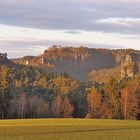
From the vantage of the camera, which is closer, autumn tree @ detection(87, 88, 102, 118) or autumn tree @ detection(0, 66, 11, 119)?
autumn tree @ detection(87, 88, 102, 118)

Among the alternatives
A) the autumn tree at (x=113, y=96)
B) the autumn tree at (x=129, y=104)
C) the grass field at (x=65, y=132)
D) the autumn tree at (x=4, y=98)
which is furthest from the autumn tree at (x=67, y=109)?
the grass field at (x=65, y=132)

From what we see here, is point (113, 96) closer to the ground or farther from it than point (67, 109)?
farther from it

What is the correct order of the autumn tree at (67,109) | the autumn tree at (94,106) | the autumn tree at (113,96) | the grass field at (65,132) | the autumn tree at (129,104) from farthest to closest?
the autumn tree at (67,109) < the autumn tree at (94,106) < the autumn tree at (113,96) < the autumn tree at (129,104) < the grass field at (65,132)

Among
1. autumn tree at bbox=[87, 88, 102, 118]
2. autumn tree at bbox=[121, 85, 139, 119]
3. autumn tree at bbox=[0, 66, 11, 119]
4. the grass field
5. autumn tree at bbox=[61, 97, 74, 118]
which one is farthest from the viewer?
autumn tree at bbox=[0, 66, 11, 119]

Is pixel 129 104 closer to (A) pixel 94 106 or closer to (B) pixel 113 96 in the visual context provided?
(B) pixel 113 96

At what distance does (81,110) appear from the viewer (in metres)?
153

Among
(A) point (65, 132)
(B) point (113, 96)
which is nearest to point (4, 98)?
(B) point (113, 96)

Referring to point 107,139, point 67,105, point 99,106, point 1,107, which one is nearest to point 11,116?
point 1,107

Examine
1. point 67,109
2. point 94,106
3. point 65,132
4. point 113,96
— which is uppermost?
point 65,132

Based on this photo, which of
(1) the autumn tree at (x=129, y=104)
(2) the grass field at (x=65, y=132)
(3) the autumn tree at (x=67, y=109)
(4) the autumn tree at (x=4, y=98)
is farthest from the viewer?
(4) the autumn tree at (x=4, y=98)

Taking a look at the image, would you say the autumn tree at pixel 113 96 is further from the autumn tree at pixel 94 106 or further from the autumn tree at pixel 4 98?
the autumn tree at pixel 4 98

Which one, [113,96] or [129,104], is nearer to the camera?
[129,104]

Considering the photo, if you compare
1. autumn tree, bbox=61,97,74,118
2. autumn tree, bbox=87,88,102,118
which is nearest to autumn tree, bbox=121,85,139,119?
autumn tree, bbox=87,88,102,118

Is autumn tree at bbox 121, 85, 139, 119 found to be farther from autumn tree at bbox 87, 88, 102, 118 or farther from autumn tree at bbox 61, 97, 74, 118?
autumn tree at bbox 61, 97, 74, 118
